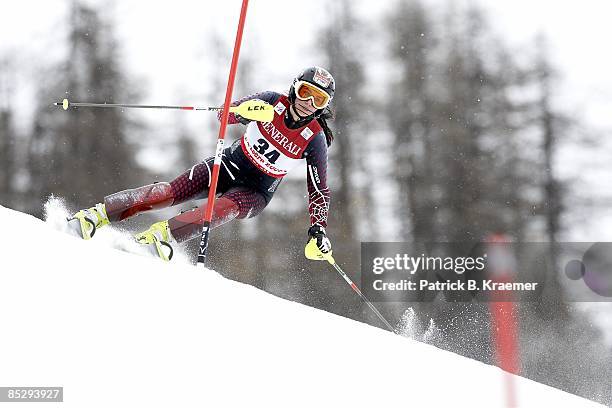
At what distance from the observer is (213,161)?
631 centimetres

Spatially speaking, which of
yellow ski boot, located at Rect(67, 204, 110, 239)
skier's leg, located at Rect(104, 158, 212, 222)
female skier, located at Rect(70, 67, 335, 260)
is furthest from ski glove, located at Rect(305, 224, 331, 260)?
yellow ski boot, located at Rect(67, 204, 110, 239)

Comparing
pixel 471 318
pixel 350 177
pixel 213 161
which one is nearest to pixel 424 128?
pixel 350 177

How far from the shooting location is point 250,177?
6.27m

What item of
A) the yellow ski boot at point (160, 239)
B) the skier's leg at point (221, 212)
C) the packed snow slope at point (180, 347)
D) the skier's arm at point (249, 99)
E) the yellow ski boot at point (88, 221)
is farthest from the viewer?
the skier's arm at point (249, 99)

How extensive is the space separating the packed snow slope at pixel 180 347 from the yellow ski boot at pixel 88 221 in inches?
24.6

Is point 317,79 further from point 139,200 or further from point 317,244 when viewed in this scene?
point 139,200

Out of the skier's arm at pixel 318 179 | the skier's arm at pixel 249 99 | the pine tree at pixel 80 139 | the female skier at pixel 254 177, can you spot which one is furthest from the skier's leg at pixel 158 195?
the pine tree at pixel 80 139

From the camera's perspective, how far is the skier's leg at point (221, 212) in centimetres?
586

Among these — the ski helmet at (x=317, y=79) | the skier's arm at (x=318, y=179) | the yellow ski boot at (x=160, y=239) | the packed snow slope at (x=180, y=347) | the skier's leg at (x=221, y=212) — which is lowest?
the packed snow slope at (x=180, y=347)

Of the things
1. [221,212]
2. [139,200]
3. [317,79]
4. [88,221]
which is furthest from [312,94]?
[88,221]

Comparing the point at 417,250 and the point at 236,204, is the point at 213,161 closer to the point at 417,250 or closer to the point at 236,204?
the point at 236,204

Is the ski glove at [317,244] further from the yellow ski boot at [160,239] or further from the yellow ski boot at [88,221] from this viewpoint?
the yellow ski boot at [88,221]

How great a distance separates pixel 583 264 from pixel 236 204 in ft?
35.9

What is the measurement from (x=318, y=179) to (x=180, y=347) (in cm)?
281
